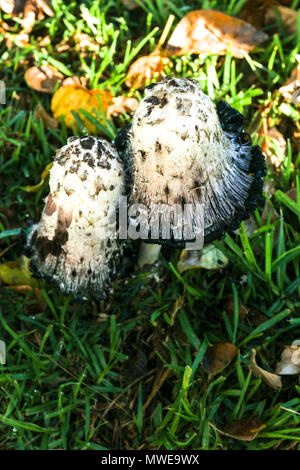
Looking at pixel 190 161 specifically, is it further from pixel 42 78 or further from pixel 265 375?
pixel 42 78

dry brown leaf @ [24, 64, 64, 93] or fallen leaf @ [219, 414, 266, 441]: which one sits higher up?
dry brown leaf @ [24, 64, 64, 93]

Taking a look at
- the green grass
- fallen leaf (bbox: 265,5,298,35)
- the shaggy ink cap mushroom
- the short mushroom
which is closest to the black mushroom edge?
the short mushroom

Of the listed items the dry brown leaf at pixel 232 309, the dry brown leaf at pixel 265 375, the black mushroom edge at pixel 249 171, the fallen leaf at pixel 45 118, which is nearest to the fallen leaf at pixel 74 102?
the fallen leaf at pixel 45 118

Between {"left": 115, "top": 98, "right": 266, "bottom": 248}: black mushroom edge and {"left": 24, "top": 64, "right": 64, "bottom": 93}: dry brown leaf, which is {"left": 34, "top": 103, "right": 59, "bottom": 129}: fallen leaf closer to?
{"left": 24, "top": 64, "right": 64, "bottom": 93}: dry brown leaf
